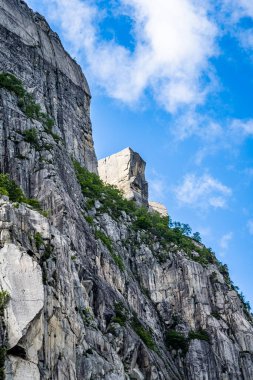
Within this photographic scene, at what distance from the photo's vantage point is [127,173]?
9175 centimetres

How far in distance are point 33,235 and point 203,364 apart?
26.3 metres

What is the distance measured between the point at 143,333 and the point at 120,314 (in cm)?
414

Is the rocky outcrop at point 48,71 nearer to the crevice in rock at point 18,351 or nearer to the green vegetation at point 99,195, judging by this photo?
the green vegetation at point 99,195

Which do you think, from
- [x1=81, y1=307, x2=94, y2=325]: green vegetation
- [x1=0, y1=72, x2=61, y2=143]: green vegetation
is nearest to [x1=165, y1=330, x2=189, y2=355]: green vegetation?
[x1=81, y1=307, x2=94, y2=325]: green vegetation

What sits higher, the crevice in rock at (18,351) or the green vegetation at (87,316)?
the green vegetation at (87,316)

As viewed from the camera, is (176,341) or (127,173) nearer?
(176,341)

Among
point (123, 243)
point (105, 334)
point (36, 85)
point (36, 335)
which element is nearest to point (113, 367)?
point (105, 334)

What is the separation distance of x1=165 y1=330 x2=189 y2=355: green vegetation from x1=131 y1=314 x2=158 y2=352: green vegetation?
5.67m

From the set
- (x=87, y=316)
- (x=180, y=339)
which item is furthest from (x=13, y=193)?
(x=180, y=339)

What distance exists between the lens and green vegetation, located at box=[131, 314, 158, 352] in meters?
50.2

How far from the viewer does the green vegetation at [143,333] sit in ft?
165

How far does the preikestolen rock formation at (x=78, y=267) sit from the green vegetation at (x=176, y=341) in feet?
0.37

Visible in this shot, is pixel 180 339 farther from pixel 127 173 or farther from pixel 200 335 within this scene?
pixel 127 173

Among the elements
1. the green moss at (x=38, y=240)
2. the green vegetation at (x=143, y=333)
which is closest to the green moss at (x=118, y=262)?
the green vegetation at (x=143, y=333)
